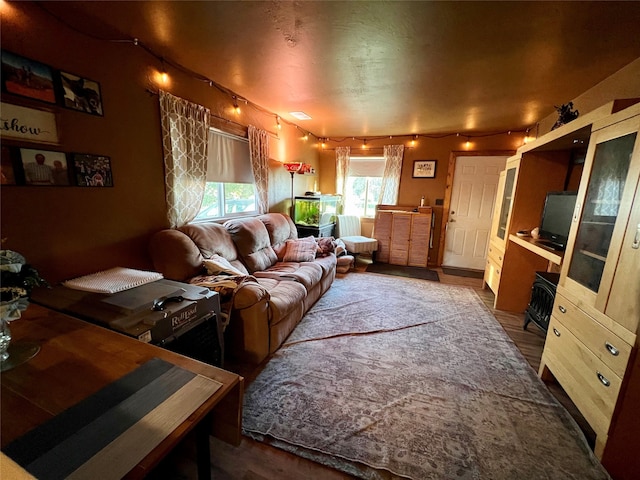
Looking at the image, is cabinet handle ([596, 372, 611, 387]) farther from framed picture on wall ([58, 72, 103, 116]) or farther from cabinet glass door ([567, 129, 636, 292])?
framed picture on wall ([58, 72, 103, 116])

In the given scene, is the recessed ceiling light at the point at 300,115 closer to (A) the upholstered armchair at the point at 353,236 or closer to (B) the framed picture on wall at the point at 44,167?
(A) the upholstered armchair at the point at 353,236

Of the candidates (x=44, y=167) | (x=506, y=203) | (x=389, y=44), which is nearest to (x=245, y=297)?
(x=44, y=167)

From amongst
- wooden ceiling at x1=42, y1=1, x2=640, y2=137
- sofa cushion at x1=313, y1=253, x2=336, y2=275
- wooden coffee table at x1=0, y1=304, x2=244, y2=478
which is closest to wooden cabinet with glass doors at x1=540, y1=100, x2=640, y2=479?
wooden ceiling at x1=42, y1=1, x2=640, y2=137

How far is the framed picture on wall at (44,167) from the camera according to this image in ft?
4.86

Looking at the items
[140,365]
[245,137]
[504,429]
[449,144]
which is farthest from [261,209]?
[449,144]

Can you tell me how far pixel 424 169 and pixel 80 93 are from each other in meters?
4.77

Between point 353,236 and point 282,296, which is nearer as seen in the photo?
point 282,296

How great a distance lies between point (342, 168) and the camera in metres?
5.32

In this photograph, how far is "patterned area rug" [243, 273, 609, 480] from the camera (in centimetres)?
133

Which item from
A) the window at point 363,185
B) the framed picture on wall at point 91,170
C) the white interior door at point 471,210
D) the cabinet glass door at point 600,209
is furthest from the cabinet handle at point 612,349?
the window at point 363,185

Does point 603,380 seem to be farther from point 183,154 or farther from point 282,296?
point 183,154

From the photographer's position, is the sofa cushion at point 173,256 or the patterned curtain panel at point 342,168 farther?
the patterned curtain panel at point 342,168

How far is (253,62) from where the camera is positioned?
2.20 meters

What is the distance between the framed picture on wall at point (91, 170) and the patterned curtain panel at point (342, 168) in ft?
13.3
